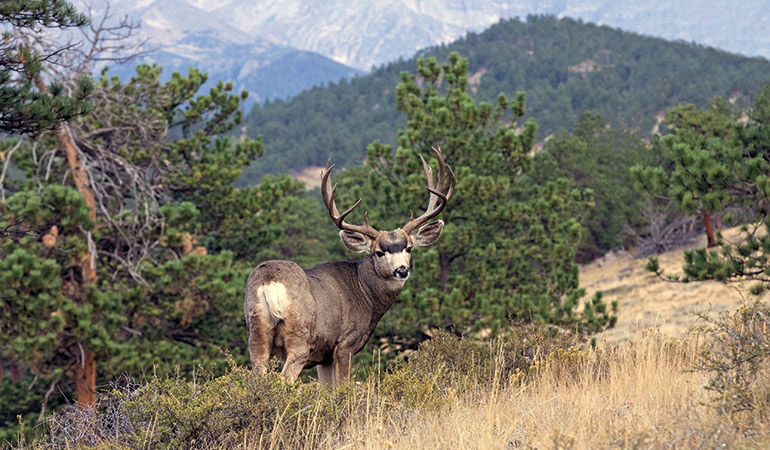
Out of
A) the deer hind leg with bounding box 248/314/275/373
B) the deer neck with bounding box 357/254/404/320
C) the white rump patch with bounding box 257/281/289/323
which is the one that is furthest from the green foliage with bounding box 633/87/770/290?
the deer hind leg with bounding box 248/314/275/373

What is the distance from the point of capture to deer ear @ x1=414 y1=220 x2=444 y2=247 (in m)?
7.64

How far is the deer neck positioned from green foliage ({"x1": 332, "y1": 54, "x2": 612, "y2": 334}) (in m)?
7.54

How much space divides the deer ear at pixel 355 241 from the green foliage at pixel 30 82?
2803 mm

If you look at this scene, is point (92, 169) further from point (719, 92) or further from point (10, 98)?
point (719, 92)

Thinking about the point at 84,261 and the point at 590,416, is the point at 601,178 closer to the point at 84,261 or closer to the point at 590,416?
the point at 84,261

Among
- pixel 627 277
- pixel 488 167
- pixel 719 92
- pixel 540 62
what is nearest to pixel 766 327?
pixel 488 167

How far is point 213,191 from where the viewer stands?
715 inches

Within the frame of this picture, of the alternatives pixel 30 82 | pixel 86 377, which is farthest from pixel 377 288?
pixel 86 377

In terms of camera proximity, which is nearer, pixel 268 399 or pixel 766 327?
pixel 268 399

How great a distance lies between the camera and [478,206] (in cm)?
1639

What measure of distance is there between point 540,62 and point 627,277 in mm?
107399

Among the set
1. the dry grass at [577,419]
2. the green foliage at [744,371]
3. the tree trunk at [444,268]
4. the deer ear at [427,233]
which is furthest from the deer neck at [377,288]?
the tree trunk at [444,268]

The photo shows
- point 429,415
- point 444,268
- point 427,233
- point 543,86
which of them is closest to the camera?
point 429,415

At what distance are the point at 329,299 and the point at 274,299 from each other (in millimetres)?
720
